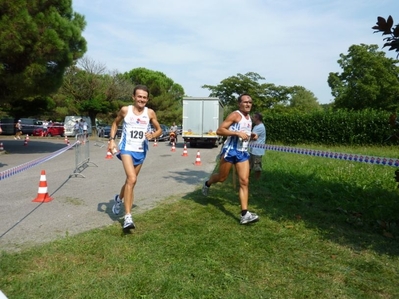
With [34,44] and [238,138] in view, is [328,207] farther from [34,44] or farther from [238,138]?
[34,44]

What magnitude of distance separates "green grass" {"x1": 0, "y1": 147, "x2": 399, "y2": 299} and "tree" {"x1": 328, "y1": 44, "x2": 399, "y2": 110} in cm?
3515

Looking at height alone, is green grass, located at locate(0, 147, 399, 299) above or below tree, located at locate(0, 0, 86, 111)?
below

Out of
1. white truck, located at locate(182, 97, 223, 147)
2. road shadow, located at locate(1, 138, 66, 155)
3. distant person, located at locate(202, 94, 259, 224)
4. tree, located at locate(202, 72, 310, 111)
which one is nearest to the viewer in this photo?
distant person, located at locate(202, 94, 259, 224)

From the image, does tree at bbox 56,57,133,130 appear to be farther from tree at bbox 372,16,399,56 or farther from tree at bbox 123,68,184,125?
tree at bbox 372,16,399,56

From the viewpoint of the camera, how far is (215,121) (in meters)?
23.7

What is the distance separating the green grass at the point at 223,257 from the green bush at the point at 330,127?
21.1 m

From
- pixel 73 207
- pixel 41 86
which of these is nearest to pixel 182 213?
pixel 73 207

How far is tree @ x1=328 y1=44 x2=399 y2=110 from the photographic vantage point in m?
37.5

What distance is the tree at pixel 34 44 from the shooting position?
1477cm

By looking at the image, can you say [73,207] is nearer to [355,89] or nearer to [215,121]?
[215,121]

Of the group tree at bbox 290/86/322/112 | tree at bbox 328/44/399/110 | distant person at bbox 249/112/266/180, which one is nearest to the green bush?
tree at bbox 328/44/399/110

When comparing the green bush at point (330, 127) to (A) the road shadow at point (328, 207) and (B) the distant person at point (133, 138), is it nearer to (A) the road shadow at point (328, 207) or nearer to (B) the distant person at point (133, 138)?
(A) the road shadow at point (328, 207)

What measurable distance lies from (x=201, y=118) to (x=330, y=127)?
1047cm

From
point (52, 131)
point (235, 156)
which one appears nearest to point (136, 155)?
point (235, 156)
